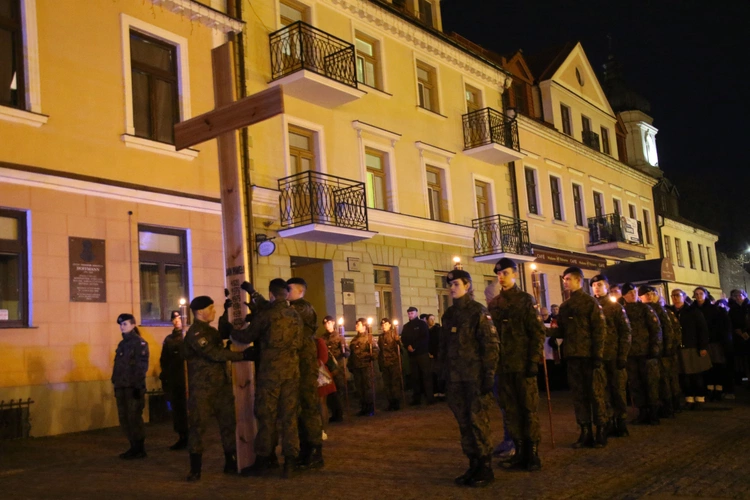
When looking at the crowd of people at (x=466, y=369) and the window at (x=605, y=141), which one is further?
the window at (x=605, y=141)

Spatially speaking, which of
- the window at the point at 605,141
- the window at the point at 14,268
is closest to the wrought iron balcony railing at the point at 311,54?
the window at the point at 14,268

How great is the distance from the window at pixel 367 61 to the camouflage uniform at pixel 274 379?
13.7m

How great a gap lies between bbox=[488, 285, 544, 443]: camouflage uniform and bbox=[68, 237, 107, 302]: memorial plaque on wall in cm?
795

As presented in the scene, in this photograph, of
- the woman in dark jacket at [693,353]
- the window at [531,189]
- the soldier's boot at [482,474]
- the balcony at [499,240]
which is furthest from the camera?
the window at [531,189]

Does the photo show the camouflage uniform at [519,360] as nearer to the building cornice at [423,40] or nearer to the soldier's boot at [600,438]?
the soldier's boot at [600,438]

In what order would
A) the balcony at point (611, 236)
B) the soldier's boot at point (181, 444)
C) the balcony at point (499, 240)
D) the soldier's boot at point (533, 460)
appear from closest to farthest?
the soldier's boot at point (533, 460)
the soldier's boot at point (181, 444)
the balcony at point (499, 240)
the balcony at point (611, 236)

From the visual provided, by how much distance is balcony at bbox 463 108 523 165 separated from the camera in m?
24.2

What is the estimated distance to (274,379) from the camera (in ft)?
25.4

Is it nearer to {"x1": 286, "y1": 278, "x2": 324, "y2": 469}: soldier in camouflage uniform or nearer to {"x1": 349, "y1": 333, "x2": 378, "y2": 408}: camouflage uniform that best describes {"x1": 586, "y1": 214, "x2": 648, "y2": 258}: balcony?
{"x1": 349, "y1": 333, "x2": 378, "y2": 408}: camouflage uniform

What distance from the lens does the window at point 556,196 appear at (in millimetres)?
29697

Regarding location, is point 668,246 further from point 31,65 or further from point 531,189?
point 31,65

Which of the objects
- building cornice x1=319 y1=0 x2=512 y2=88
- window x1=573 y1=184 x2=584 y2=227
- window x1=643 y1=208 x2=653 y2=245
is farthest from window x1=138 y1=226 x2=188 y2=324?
window x1=643 y1=208 x2=653 y2=245

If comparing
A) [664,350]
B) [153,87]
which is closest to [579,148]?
[153,87]

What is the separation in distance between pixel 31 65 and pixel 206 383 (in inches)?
309
